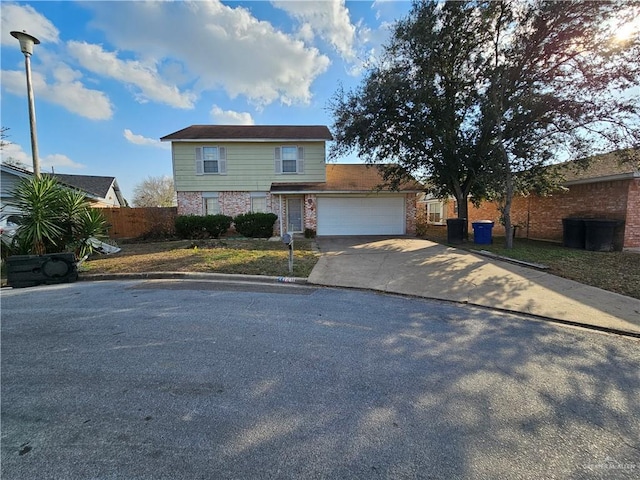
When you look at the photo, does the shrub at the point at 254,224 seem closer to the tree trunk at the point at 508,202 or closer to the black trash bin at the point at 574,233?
the tree trunk at the point at 508,202

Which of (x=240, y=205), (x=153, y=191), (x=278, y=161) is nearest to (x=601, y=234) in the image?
(x=278, y=161)

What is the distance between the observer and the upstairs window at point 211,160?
1578 cm

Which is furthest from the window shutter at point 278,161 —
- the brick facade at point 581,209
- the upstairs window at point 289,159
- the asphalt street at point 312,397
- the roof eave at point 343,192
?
the brick facade at point 581,209

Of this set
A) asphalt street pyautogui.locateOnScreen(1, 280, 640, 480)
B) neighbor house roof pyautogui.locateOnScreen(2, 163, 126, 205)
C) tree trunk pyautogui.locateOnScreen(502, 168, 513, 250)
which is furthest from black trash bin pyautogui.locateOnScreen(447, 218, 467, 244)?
neighbor house roof pyautogui.locateOnScreen(2, 163, 126, 205)

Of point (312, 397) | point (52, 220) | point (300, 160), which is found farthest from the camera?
point (300, 160)

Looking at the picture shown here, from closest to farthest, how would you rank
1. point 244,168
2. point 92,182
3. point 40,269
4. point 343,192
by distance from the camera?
point 40,269 < point 343,192 < point 244,168 < point 92,182

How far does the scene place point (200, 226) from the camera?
47.7 feet

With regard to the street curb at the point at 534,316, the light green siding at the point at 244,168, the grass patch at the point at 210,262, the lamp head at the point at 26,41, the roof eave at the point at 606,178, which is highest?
the lamp head at the point at 26,41

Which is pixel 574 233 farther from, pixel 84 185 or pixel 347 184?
pixel 84 185

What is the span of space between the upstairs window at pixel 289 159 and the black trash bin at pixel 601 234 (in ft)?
41.2

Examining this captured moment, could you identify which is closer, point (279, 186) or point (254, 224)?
point (254, 224)

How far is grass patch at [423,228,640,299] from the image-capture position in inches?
259

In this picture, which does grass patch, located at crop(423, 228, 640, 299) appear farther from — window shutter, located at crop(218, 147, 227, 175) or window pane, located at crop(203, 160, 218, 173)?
window pane, located at crop(203, 160, 218, 173)

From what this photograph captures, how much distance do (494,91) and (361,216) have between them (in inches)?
305
